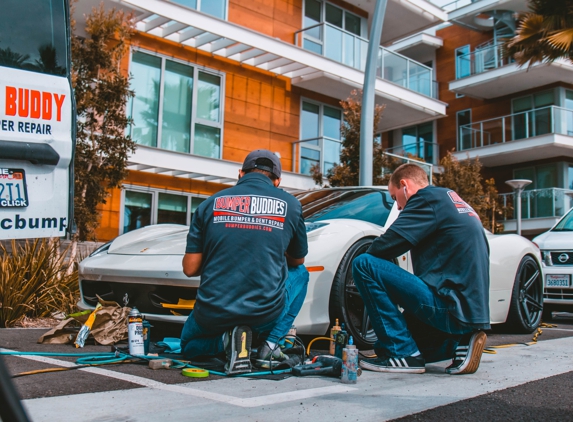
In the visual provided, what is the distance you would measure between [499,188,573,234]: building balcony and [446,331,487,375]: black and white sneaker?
20.1 metres

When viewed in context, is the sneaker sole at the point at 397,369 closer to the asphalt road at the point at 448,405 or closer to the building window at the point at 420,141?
the asphalt road at the point at 448,405

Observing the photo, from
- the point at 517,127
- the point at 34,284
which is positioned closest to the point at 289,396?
the point at 34,284

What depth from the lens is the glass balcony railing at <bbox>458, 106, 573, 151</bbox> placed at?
2239cm

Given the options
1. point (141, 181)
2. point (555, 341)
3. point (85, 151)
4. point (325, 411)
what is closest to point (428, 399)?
point (325, 411)

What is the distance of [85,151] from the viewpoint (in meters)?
8.77

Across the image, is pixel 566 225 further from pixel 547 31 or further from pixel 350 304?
pixel 547 31

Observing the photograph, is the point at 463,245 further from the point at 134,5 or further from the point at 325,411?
the point at 134,5

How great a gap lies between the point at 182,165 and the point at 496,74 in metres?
15.9

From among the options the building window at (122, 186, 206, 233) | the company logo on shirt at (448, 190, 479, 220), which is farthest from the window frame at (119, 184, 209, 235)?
the company logo on shirt at (448, 190, 479, 220)

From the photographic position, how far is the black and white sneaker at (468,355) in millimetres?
3502

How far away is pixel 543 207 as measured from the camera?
74.0ft

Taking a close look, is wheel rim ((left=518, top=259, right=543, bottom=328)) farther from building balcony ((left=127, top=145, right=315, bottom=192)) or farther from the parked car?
building balcony ((left=127, top=145, right=315, bottom=192))

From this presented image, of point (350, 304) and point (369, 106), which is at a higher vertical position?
point (369, 106)

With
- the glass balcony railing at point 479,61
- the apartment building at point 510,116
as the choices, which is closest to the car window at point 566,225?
the apartment building at point 510,116
